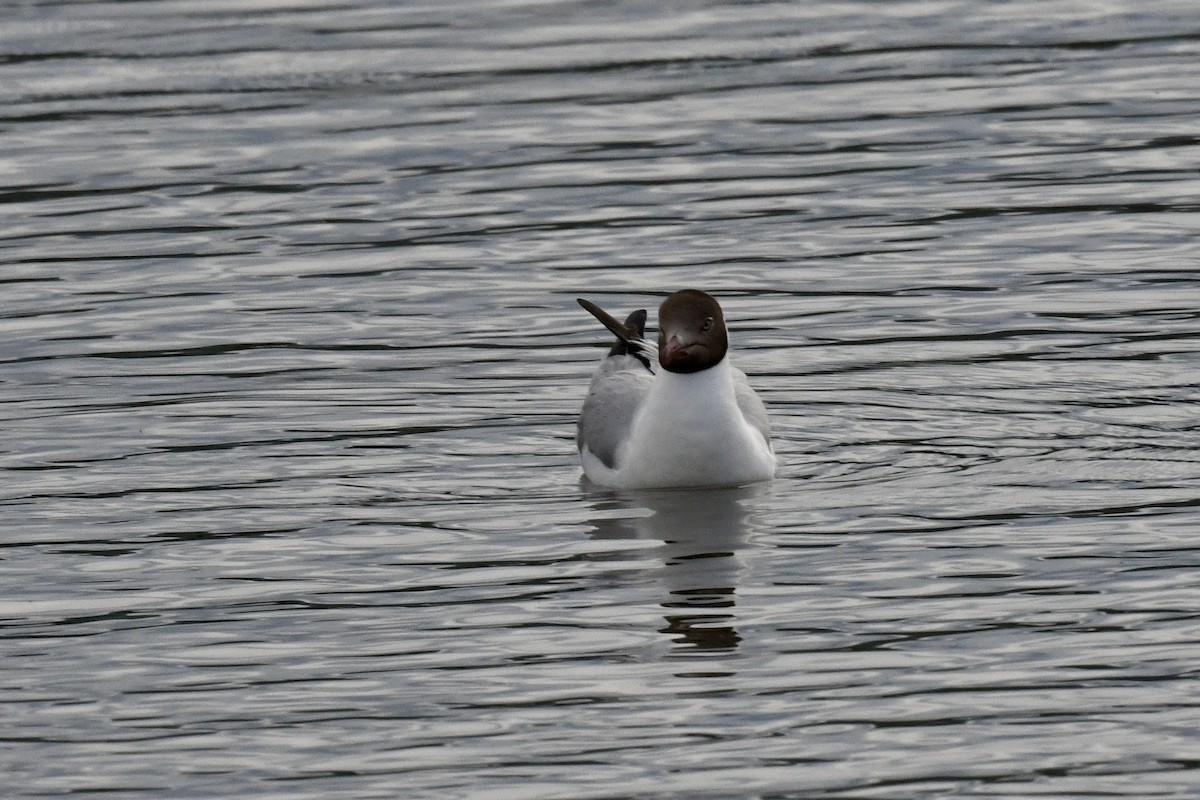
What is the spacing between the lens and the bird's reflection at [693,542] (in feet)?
31.7

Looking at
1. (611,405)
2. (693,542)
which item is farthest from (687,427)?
(693,542)

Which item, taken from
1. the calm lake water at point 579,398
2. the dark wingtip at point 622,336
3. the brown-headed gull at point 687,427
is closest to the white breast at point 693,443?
the brown-headed gull at point 687,427

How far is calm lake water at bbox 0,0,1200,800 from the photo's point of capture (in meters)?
8.55

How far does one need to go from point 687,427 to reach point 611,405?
0.63 m

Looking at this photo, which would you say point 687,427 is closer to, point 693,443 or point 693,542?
point 693,443

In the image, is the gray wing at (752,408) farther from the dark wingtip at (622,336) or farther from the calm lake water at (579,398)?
the dark wingtip at (622,336)

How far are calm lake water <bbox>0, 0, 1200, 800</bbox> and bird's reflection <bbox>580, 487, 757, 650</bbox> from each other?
0.11 ft

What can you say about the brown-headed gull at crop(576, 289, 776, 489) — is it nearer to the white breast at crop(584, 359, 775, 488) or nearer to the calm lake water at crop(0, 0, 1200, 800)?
the white breast at crop(584, 359, 775, 488)

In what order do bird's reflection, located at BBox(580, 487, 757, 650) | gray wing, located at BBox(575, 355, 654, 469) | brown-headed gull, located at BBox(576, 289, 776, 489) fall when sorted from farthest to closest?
gray wing, located at BBox(575, 355, 654, 469), brown-headed gull, located at BBox(576, 289, 776, 489), bird's reflection, located at BBox(580, 487, 757, 650)

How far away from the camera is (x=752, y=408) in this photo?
40.5ft

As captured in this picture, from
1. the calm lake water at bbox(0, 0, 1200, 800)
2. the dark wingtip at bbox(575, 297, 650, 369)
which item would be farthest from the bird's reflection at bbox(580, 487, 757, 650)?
the dark wingtip at bbox(575, 297, 650, 369)

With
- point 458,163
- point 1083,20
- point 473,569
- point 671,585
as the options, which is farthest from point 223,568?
point 1083,20

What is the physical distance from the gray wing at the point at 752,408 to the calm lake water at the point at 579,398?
0.25 m

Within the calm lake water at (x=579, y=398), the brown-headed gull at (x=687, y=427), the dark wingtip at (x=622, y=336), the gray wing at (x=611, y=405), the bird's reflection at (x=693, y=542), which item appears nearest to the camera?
the calm lake water at (x=579, y=398)
